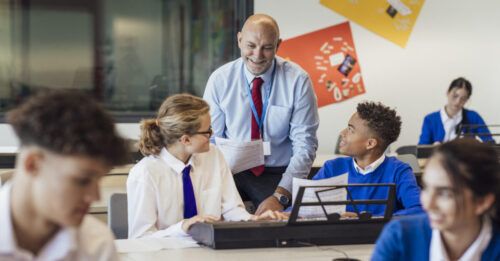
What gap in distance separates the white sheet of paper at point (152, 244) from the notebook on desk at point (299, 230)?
6 centimetres

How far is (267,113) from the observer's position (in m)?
3.51

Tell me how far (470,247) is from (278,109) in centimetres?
180

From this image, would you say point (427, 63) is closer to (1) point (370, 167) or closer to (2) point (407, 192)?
(1) point (370, 167)

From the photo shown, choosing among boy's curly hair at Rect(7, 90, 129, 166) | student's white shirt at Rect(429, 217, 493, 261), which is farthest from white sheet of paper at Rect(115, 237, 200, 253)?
boy's curly hair at Rect(7, 90, 129, 166)

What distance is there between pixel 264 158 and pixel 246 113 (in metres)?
0.23

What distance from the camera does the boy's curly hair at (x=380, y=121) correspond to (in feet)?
10.8

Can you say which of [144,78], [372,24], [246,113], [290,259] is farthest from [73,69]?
[290,259]

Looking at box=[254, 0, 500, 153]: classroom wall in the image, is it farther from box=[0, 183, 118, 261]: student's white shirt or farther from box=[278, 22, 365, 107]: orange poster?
box=[0, 183, 118, 261]: student's white shirt

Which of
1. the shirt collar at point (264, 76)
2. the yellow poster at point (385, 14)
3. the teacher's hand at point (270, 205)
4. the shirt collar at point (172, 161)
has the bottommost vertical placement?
the teacher's hand at point (270, 205)

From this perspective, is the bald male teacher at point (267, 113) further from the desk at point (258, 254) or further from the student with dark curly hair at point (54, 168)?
the student with dark curly hair at point (54, 168)

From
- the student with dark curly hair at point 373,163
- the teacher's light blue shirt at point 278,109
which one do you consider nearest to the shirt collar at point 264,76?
the teacher's light blue shirt at point 278,109

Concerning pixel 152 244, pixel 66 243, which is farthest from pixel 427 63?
pixel 66 243

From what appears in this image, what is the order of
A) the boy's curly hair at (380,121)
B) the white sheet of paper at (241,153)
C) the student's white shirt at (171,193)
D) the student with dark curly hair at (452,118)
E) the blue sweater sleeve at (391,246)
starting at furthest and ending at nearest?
the student with dark curly hair at (452,118), the white sheet of paper at (241,153), the boy's curly hair at (380,121), the student's white shirt at (171,193), the blue sweater sleeve at (391,246)

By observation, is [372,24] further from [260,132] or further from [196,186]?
[196,186]
